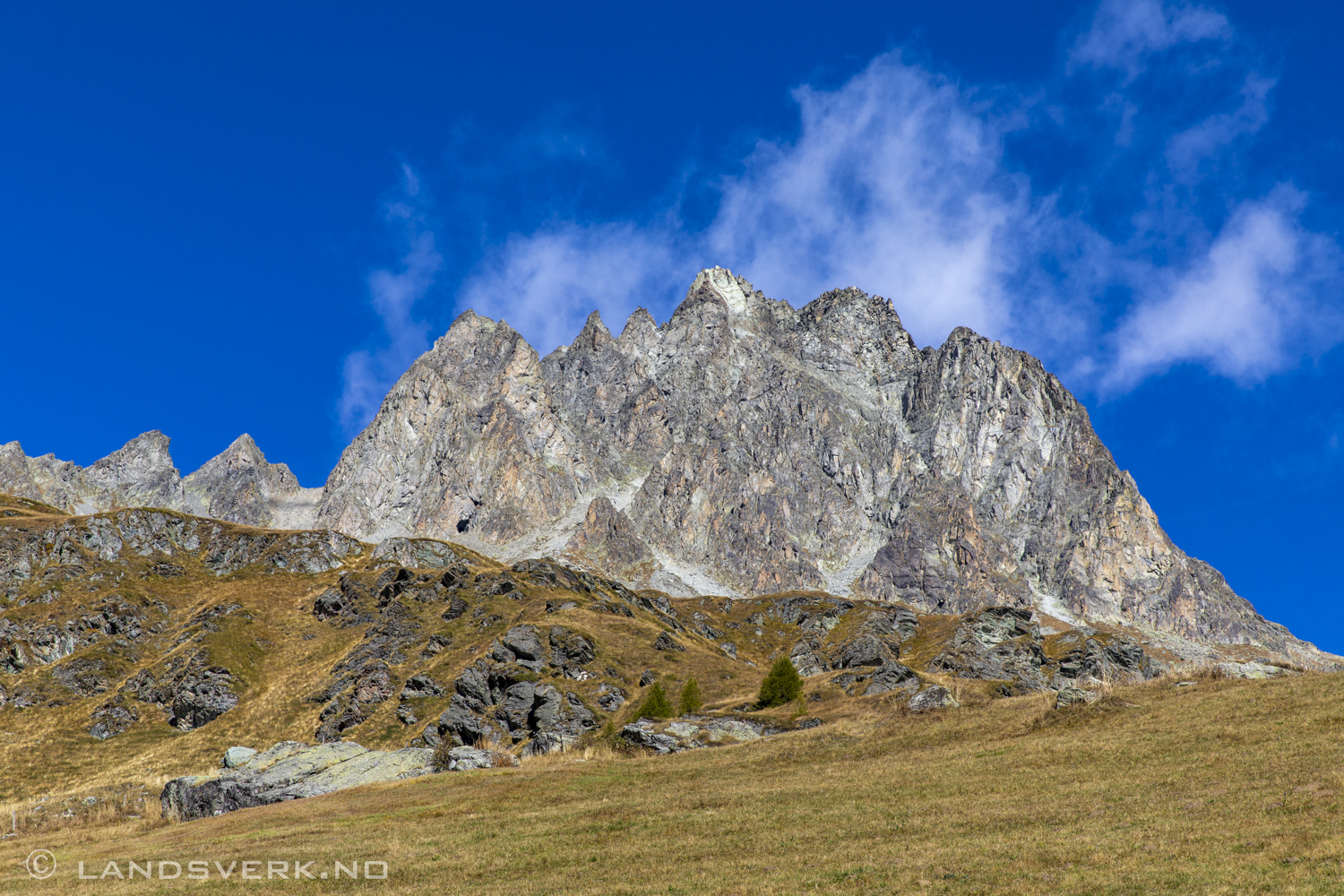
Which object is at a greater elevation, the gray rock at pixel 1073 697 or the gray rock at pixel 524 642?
the gray rock at pixel 524 642

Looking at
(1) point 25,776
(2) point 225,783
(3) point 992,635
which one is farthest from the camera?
(3) point 992,635

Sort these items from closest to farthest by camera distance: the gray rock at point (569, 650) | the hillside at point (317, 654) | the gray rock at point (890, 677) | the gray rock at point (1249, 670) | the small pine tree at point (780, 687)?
the gray rock at point (1249, 670)
the small pine tree at point (780, 687)
the gray rock at point (890, 677)
the hillside at point (317, 654)
the gray rock at point (569, 650)

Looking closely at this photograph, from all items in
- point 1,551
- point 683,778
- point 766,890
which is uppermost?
point 1,551

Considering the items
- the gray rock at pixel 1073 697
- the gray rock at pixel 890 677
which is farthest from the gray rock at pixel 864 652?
the gray rock at pixel 1073 697

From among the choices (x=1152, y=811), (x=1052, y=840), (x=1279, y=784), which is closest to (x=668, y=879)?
(x=1052, y=840)

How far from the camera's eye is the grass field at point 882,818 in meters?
22.6

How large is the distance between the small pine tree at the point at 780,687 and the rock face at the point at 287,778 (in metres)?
36.6

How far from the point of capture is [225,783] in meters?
48.2

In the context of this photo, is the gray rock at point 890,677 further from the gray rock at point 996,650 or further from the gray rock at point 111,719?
the gray rock at point 111,719

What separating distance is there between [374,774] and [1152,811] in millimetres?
38641

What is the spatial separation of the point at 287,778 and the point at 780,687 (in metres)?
45.6

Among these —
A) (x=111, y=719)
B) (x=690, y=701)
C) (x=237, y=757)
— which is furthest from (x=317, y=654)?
(x=237, y=757)

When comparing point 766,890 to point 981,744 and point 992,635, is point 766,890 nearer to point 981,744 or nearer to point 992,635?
point 981,744

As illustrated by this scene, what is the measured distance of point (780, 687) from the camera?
82.6 metres
